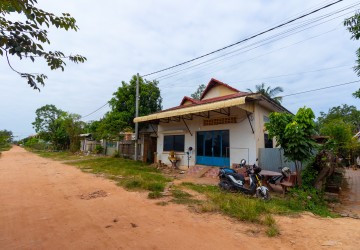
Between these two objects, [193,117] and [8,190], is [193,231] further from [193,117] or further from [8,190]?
[193,117]

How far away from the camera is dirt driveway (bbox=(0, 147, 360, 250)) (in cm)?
373

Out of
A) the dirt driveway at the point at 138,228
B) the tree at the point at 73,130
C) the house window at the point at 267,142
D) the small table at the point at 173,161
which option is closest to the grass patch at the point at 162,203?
the dirt driveway at the point at 138,228

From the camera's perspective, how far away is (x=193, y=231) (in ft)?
14.1

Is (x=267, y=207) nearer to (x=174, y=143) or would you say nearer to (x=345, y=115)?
(x=174, y=143)

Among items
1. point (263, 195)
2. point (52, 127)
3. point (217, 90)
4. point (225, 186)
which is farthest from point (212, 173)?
point (52, 127)

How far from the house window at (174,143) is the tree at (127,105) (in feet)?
12.2

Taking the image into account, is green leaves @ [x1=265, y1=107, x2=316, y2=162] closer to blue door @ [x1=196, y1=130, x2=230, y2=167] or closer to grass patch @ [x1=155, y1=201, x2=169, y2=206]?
grass patch @ [x1=155, y1=201, x2=169, y2=206]

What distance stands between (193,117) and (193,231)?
10.4m

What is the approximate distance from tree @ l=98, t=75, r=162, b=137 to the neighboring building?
2.85 m

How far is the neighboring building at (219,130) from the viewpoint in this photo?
1122 centimetres

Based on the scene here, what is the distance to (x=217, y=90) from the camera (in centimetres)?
1753

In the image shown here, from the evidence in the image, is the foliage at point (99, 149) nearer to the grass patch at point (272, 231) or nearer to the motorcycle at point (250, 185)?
the motorcycle at point (250, 185)

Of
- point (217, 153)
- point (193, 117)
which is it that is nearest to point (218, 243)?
point (217, 153)

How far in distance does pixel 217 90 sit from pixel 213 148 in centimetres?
603
